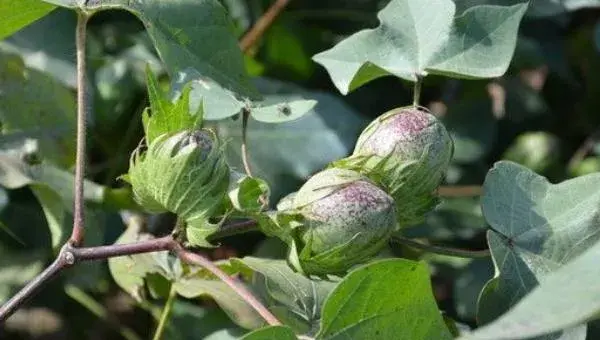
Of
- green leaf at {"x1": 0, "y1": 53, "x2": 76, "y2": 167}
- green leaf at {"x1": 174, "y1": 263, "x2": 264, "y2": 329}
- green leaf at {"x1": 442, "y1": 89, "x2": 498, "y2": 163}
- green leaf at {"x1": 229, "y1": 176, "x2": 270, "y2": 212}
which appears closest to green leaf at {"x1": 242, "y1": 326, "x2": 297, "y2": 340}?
green leaf at {"x1": 229, "y1": 176, "x2": 270, "y2": 212}

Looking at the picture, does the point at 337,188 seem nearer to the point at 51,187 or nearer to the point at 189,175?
the point at 189,175

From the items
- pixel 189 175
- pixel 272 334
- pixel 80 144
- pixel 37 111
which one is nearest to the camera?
pixel 272 334

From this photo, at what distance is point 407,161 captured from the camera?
989mm

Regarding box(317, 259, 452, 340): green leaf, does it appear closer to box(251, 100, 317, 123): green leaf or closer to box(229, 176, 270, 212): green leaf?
box(229, 176, 270, 212): green leaf

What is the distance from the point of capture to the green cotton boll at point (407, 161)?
Answer: 99 centimetres

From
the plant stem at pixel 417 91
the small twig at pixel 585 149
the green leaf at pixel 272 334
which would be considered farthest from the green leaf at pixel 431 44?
the small twig at pixel 585 149

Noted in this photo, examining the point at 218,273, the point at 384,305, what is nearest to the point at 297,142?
the point at 218,273

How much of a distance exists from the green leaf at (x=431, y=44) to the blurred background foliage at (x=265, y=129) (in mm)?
190

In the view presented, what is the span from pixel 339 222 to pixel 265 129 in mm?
553

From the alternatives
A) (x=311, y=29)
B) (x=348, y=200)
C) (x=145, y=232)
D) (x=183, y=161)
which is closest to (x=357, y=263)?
(x=348, y=200)

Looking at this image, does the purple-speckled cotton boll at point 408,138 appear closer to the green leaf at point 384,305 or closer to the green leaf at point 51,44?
the green leaf at point 384,305

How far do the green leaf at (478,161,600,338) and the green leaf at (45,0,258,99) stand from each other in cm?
29

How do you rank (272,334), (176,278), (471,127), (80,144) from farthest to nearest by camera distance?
(471,127) < (176,278) < (80,144) < (272,334)

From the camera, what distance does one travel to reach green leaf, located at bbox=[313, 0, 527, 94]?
1108 millimetres
